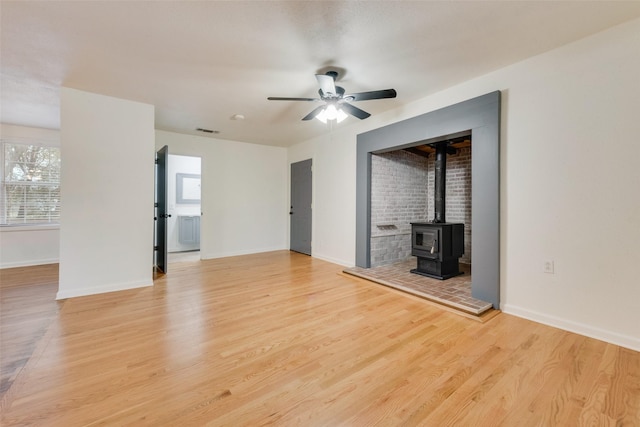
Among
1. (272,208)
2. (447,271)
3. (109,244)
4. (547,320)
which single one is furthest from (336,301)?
(272,208)

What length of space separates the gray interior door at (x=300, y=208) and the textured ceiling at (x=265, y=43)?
245 cm

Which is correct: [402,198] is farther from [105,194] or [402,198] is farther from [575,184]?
[105,194]

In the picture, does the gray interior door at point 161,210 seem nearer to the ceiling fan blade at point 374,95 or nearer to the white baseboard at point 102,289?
the white baseboard at point 102,289

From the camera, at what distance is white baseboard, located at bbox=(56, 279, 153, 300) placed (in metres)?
3.14

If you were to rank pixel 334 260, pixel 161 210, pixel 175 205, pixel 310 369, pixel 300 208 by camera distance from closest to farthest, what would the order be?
pixel 310 369 < pixel 161 210 < pixel 334 260 < pixel 300 208 < pixel 175 205

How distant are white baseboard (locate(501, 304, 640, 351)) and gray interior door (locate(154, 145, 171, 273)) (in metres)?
4.66

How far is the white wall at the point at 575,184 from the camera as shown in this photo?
206 centimetres

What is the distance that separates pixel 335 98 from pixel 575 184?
7.62 feet

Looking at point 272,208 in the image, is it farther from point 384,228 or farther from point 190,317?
point 190,317

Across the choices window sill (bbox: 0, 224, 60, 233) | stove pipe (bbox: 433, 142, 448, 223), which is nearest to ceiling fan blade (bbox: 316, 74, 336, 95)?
stove pipe (bbox: 433, 142, 448, 223)

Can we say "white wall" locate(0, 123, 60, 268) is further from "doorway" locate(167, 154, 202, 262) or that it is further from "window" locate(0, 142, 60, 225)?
"doorway" locate(167, 154, 202, 262)

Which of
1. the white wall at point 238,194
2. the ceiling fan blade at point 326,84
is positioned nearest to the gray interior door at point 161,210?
the white wall at point 238,194

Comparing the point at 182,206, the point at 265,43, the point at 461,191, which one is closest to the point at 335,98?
the point at 265,43

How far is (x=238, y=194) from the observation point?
5.77 meters
